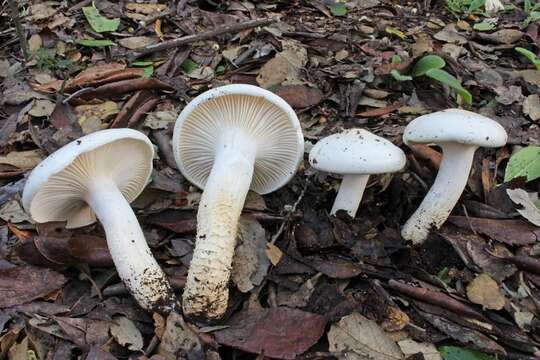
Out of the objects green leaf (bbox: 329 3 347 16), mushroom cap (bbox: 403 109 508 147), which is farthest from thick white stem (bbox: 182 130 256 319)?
green leaf (bbox: 329 3 347 16)

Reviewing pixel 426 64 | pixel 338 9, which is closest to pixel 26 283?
pixel 426 64

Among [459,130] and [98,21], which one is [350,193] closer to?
[459,130]

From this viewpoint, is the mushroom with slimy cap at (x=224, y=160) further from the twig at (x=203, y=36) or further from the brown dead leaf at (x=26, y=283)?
the twig at (x=203, y=36)

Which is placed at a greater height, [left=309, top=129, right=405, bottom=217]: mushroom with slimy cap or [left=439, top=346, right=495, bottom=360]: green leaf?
[left=309, top=129, right=405, bottom=217]: mushroom with slimy cap

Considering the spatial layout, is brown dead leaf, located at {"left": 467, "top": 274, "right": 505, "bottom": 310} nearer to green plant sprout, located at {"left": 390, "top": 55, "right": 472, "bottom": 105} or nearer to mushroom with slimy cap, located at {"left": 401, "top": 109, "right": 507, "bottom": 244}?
mushroom with slimy cap, located at {"left": 401, "top": 109, "right": 507, "bottom": 244}

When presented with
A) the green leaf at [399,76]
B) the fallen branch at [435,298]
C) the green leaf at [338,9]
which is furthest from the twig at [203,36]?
the fallen branch at [435,298]

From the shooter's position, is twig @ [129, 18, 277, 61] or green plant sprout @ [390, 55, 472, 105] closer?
green plant sprout @ [390, 55, 472, 105]
